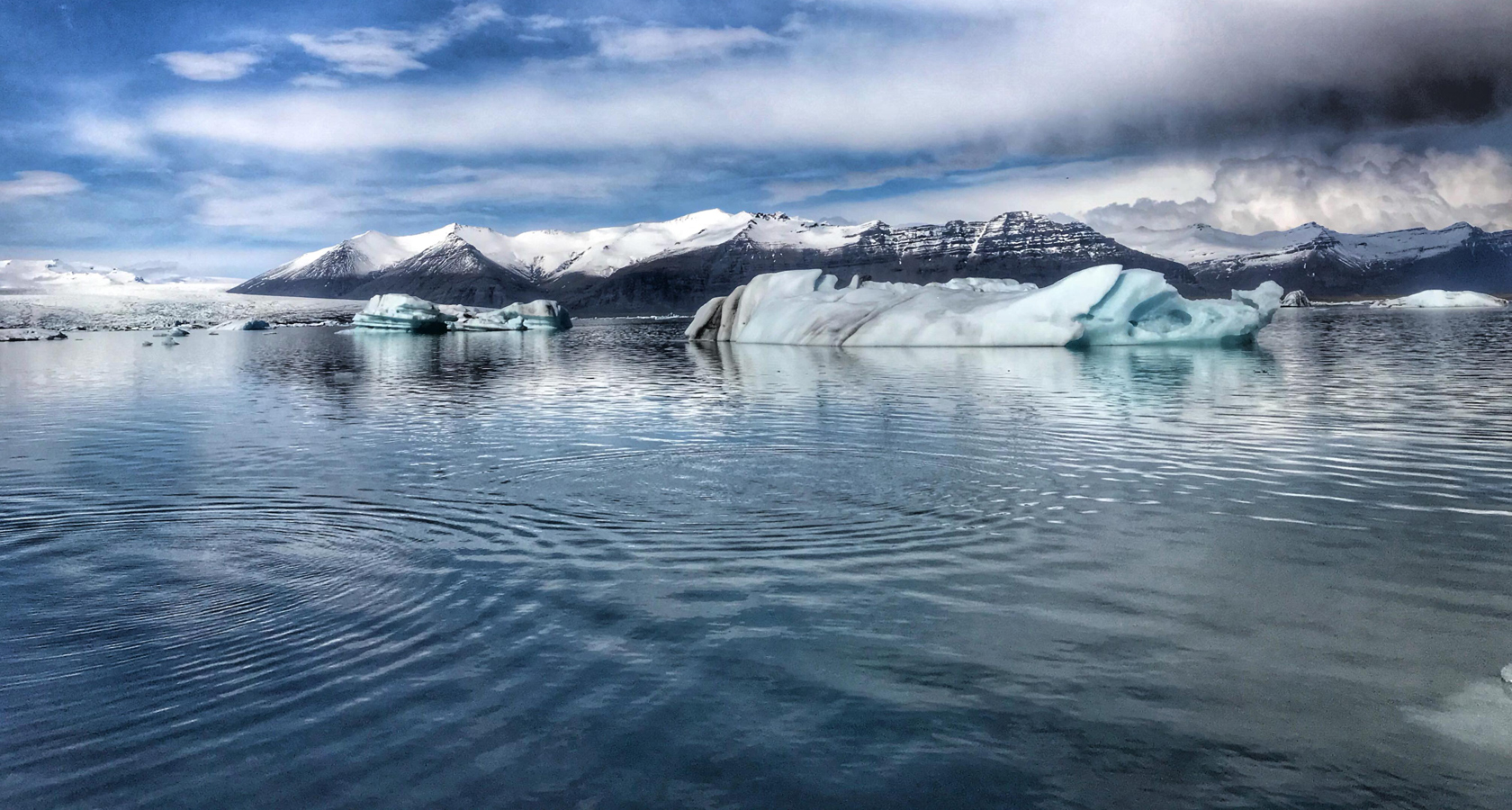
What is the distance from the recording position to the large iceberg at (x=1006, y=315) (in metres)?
38.3

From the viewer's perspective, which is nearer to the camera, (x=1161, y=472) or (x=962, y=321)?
(x=1161, y=472)

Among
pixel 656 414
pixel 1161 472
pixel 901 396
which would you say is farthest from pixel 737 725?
Result: pixel 901 396

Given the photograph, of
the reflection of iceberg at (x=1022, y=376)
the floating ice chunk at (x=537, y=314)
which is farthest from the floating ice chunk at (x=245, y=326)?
the reflection of iceberg at (x=1022, y=376)

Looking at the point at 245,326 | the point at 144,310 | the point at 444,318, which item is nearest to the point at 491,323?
the point at 444,318

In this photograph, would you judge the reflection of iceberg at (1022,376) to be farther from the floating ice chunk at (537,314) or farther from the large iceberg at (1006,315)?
the floating ice chunk at (537,314)

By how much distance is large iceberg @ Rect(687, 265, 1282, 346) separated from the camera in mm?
38281

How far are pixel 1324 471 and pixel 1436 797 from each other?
8261 millimetres

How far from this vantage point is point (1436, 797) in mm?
4137

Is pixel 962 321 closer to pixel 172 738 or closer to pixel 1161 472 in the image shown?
pixel 1161 472

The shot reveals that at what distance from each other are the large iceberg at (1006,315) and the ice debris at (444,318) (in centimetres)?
4213

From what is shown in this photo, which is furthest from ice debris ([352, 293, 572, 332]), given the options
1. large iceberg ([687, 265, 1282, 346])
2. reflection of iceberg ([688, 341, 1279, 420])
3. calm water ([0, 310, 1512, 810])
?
calm water ([0, 310, 1512, 810])

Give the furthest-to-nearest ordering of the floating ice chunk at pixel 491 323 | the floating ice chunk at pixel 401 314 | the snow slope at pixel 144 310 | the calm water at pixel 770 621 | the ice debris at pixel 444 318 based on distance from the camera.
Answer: the snow slope at pixel 144 310 → the floating ice chunk at pixel 491 323 → the ice debris at pixel 444 318 → the floating ice chunk at pixel 401 314 → the calm water at pixel 770 621

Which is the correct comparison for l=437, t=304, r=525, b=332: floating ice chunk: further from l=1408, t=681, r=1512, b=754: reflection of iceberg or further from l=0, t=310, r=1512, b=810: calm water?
l=1408, t=681, r=1512, b=754: reflection of iceberg

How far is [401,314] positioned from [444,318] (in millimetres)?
6894
